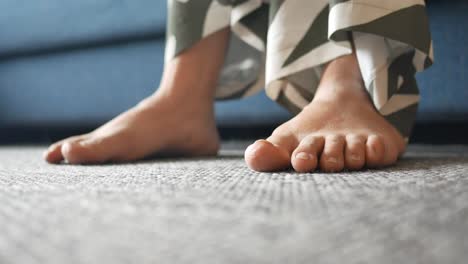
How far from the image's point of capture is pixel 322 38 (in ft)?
2.06

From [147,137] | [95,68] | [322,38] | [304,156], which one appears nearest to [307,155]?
[304,156]

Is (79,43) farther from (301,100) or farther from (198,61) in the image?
(301,100)

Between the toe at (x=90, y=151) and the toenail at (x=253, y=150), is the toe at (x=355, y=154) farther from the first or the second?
the toe at (x=90, y=151)

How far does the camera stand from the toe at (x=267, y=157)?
50 cm

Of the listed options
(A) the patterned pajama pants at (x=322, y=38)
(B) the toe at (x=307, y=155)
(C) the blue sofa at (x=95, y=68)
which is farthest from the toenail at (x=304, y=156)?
(C) the blue sofa at (x=95, y=68)

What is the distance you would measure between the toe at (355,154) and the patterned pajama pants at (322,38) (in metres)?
0.09

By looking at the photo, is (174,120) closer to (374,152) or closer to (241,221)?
(374,152)

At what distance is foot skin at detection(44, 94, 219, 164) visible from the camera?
705 millimetres

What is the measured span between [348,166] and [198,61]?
34 cm

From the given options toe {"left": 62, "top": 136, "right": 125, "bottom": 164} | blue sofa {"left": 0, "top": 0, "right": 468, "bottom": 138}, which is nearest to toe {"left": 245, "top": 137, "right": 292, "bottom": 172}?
toe {"left": 62, "top": 136, "right": 125, "bottom": 164}

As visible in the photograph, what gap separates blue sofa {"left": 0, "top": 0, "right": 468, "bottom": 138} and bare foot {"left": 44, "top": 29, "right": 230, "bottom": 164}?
28 centimetres

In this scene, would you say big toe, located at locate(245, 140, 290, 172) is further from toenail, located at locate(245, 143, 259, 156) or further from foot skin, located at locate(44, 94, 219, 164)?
foot skin, located at locate(44, 94, 219, 164)

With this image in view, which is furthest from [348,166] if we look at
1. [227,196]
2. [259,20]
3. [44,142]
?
[44,142]

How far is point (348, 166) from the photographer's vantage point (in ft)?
1.66
